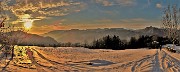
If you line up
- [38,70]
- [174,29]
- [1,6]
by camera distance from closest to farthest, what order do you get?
[1,6] < [38,70] < [174,29]

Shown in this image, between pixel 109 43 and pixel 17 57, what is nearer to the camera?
Answer: pixel 17 57

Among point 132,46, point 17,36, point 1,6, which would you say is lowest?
point 132,46

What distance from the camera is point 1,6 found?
21.8 metres

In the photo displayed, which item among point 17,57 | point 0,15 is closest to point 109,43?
point 17,57

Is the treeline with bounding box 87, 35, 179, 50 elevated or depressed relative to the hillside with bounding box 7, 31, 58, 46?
depressed

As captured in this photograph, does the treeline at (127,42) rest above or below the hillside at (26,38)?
below

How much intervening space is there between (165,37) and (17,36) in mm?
55397

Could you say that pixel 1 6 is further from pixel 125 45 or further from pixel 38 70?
pixel 125 45

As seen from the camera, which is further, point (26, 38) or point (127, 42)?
point (127, 42)

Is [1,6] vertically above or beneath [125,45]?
above

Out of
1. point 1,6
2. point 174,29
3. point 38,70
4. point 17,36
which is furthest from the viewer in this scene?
point 174,29

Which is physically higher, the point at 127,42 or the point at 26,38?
the point at 26,38

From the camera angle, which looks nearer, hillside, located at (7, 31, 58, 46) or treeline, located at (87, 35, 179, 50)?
hillside, located at (7, 31, 58, 46)

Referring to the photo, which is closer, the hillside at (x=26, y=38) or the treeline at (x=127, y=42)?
the hillside at (x=26, y=38)
